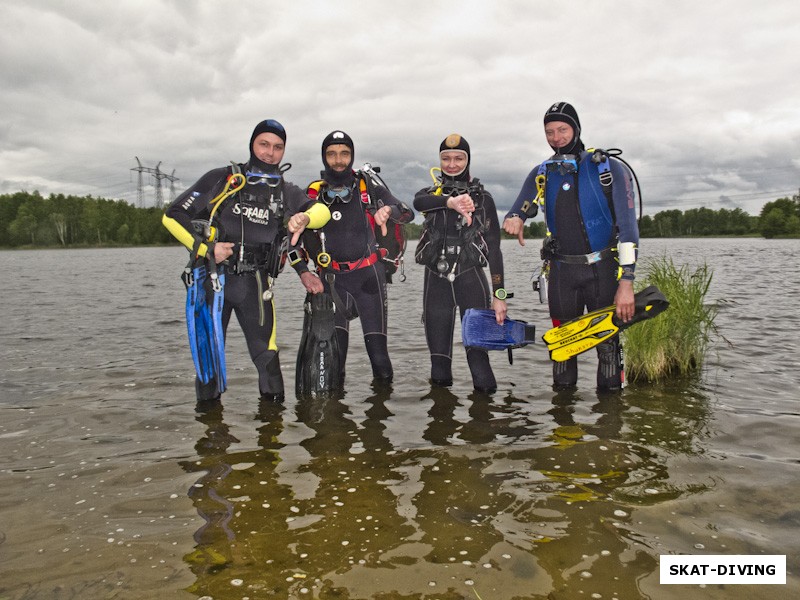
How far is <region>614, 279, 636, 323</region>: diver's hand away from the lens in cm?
549

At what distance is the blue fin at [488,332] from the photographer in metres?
6.26

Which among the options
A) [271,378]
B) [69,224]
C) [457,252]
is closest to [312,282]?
[271,378]

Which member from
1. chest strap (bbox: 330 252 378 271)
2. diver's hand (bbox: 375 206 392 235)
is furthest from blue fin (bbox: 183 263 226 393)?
diver's hand (bbox: 375 206 392 235)

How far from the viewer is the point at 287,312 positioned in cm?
1673

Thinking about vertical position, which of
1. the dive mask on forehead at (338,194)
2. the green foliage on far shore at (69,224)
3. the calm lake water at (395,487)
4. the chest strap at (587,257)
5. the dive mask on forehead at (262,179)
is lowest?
the calm lake water at (395,487)

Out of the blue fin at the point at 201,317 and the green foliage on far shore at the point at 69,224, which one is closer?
the blue fin at the point at 201,317

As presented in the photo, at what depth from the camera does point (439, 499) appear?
12.7 feet

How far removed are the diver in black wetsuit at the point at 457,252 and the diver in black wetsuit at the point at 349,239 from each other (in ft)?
1.30

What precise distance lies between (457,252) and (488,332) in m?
1.00

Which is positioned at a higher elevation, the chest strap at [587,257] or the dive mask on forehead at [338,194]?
the dive mask on forehead at [338,194]

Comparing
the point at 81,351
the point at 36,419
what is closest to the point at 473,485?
the point at 36,419

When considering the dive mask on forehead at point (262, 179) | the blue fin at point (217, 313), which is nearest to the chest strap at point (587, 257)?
the dive mask on forehead at point (262, 179)

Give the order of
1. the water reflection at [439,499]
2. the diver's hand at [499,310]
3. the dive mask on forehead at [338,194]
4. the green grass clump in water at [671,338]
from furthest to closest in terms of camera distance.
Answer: the green grass clump in water at [671,338] < the dive mask on forehead at [338,194] < the diver's hand at [499,310] < the water reflection at [439,499]

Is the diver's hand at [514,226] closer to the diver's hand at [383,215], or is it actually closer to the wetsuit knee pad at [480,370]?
the diver's hand at [383,215]
